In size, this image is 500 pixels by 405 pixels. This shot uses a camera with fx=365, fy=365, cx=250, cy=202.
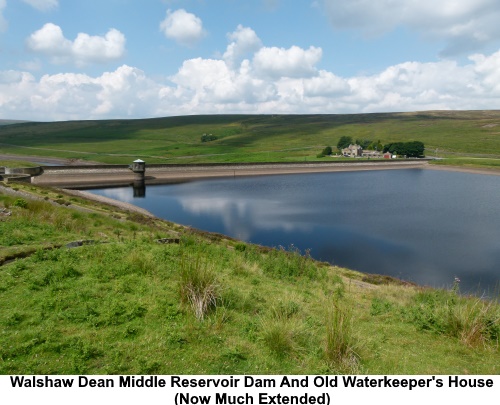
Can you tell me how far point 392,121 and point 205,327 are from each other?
8100 inches

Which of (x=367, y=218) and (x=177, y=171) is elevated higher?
(x=177, y=171)

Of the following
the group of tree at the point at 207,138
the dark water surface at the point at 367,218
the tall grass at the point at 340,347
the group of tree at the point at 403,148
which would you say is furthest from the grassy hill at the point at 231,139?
the tall grass at the point at 340,347

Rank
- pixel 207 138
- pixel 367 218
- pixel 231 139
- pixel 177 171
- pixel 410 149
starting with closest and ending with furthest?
1. pixel 367 218
2. pixel 177 171
3. pixel 410 149
4. pixel 231 139
5. pixel 207 138

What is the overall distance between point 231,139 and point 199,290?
150 m

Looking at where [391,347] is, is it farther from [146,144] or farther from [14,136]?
[14,136]

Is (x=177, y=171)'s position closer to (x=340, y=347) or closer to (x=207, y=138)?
(x=340, y=347)

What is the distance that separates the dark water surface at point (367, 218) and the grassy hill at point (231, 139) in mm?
36786

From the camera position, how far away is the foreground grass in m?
5.59

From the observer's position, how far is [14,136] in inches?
6452

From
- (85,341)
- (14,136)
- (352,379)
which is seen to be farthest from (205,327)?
(14,136)

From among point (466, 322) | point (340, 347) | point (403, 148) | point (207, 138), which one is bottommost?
point (466, 322)

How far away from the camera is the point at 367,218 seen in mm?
37875

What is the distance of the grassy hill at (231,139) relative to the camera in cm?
11062

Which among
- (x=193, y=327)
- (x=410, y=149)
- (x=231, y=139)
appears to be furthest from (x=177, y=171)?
(x=231, y=139)
